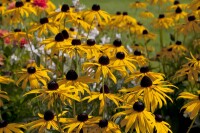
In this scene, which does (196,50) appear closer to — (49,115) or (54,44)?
(54,44)

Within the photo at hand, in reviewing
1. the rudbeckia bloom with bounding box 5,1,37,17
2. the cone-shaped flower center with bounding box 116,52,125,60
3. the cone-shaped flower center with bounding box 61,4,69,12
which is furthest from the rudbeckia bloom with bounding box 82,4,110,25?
the cone-shaped flower center with bounding box 116,52,125,60

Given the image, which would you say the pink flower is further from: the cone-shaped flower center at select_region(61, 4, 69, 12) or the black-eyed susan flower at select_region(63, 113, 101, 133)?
the black-eyed susan flower at select_region(63, 113, 101, 133)

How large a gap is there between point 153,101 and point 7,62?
2757 mm

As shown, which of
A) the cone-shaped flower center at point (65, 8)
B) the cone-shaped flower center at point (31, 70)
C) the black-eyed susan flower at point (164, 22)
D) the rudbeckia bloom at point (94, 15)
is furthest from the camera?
the black-eyed susan flower at point (164, 22)

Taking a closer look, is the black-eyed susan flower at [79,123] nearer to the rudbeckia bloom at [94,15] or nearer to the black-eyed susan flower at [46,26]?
the black-eyed susan flower at [46,26]

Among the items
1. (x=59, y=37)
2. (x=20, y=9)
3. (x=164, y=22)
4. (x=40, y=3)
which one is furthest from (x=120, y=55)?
(x=164, y=22)

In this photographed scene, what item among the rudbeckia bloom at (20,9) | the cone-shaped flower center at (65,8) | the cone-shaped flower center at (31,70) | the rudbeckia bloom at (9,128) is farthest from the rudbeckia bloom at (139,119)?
the rudbeckia bloom at (20,9)

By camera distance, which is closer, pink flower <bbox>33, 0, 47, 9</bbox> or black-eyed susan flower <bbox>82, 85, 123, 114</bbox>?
black-eyed susan flower <bbox>82, 85, 123, 114</bbox>

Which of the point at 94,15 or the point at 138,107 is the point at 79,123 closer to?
the point at 138,107

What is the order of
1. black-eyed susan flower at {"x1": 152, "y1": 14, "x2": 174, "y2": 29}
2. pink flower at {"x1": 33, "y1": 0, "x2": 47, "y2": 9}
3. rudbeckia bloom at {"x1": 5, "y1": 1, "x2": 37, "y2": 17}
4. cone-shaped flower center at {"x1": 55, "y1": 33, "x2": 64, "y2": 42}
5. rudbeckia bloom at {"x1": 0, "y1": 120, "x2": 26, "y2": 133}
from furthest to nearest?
black-eyed susan flower at {"x1": 152, "y1": 14, "x2": 174, "y2": 29} < pink flower at {"x1": 33, "y1": 0, "x2": 47, "y2": 9} < rudbeckia bloom at {"x1": 5, "y1": 1, "x2": 37, "y2": 17} < cone-shaped flower center at {"x1": 55, "y1": 33, "x2": 64, "y2": 42} < rudbeckia bloom at {"x1": 0, "y1": 120, "x2": 26, "y2": 133}

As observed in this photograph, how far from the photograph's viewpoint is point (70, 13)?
11.5 ft

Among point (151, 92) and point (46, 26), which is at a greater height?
point (46, 26)

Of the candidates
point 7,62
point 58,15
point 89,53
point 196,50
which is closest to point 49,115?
point 89,53

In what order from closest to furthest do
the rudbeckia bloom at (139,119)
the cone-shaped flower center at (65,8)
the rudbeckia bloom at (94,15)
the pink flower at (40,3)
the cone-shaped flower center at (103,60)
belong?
the rudbeckia bloom at (139,119) → the cone-shaped flower center at (103,60) → the cone-shaped flower center at (65,8) → the rudbeckia bloom at (94,15) → the pink flower at (40,3)
